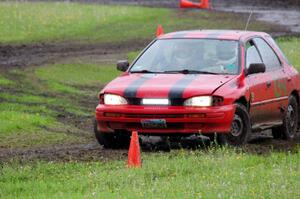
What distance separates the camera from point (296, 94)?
1656cm

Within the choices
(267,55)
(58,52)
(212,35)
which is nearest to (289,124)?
(267,55)

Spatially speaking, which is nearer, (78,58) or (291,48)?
(78,58)

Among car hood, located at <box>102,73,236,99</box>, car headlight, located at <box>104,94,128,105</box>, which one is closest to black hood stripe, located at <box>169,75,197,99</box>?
car hood, located at <box>102,73,236,99</box>

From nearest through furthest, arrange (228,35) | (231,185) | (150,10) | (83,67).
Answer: (231,185), (228,35), (83,67), (150,10)

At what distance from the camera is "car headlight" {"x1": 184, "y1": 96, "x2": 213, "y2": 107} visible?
1390cm

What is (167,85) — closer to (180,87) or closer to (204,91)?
(180,87)

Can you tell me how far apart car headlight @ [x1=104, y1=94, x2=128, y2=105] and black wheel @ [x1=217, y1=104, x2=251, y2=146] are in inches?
55.2

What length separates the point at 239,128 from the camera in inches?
568

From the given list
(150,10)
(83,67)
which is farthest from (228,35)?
(150,10)

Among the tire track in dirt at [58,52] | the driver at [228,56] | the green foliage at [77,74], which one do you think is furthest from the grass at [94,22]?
the driver at [228,56]

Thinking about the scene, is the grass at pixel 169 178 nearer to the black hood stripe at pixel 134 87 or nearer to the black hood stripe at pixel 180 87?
the black hood stripe at pixel 180 87

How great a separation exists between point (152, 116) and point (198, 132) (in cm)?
61

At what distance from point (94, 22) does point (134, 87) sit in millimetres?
23983

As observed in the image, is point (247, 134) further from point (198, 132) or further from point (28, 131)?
point (28, 131)
